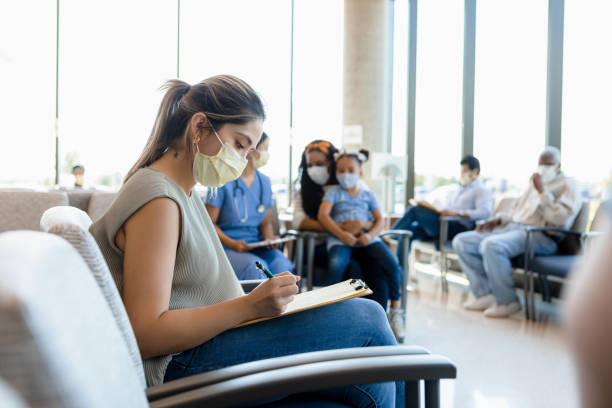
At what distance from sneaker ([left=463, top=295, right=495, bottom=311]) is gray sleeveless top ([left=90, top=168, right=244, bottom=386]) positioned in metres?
3.21

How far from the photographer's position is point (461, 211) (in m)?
4.62

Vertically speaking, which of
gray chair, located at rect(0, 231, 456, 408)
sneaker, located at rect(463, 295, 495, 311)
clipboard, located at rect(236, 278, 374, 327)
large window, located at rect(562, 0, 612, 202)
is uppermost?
large window, located at rect(562, 0, 612, 202)

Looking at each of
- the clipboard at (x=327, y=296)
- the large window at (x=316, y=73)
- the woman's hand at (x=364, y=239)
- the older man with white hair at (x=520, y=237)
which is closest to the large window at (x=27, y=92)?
the large window at (x=316, y=73)

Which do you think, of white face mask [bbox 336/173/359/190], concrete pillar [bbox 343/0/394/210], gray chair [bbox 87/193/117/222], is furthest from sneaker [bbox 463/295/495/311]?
gray chair [bbox 87/193/117/222]

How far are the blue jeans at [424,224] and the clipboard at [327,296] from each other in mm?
3561

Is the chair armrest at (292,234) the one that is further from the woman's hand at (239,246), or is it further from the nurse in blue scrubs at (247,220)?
the woman's hand at (239,246)

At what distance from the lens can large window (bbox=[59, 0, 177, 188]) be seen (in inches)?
249

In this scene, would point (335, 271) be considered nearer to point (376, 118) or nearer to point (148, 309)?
point (148, 309)

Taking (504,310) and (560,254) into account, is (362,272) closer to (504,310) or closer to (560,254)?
(504,310)

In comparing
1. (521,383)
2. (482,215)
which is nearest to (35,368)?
(521,383)

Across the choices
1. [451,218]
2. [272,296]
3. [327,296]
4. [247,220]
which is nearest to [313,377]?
[272,296]

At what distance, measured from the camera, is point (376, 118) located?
6.73 m

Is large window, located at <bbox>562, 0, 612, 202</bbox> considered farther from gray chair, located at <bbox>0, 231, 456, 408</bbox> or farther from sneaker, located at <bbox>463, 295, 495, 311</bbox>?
gray chair, located at <bbox>0, 231, 456, 408</bbox>

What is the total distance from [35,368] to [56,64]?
23.0ft
